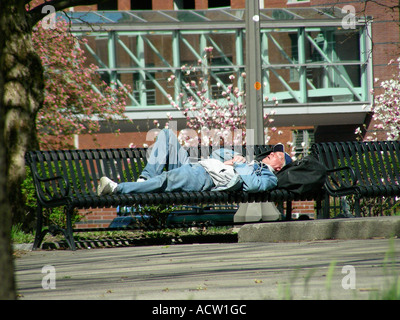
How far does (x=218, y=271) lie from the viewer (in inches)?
164

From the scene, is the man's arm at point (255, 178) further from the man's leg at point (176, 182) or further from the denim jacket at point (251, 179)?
the man's leg at point (176, 182)

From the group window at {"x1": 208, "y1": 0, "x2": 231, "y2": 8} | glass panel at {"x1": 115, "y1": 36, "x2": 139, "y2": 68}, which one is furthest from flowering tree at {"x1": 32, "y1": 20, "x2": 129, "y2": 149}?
window at {"x1": 208, "y1": 0, "x2": 231, "y2": 8}

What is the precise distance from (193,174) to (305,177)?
1131 mm

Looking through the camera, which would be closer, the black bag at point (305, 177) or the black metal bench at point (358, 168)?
the black bag at point (305, 177)

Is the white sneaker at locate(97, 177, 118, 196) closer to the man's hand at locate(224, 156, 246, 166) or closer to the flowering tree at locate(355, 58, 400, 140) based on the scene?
the man's hand at locate(224, 156, 246, 166)

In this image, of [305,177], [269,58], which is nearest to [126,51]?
[269,58]

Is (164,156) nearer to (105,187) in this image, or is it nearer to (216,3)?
(105,187)

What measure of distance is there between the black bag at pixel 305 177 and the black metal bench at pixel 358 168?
0.29 m

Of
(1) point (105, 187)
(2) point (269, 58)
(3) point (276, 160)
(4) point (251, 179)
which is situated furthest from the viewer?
(2) point (269, 58)

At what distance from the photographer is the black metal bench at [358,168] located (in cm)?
689

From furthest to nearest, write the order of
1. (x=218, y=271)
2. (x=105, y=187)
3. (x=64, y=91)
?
(x=64, y=91) → (x=105, y=187) → (x=218, y=271)

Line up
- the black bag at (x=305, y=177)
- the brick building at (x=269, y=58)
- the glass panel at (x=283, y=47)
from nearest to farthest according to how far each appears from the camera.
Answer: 1. the black bag at (x=305, y=177)
2. the brick building at (x=269, y=58)
3. the glass panel at (x=283, y=47)

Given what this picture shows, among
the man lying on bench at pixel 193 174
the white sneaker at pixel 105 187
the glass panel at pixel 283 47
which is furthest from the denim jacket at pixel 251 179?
the glass panel at pixel 283 47

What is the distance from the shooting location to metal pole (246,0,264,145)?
25.5 ft
